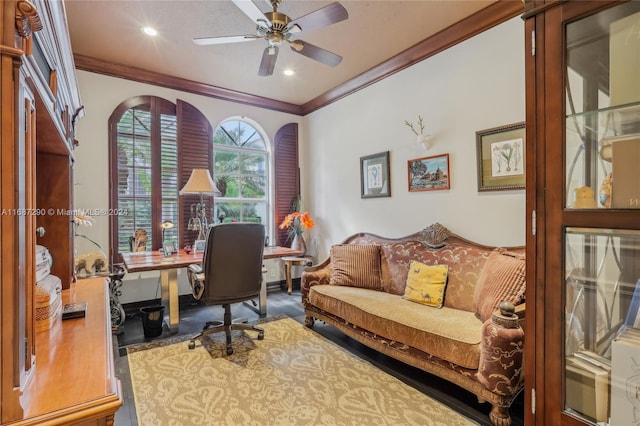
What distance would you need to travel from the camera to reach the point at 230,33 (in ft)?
10.1

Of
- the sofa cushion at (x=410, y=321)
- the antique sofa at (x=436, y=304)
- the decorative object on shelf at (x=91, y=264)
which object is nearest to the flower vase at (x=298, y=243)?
the antique sofa at (x=436, y=304)

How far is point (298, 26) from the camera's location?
2.35m

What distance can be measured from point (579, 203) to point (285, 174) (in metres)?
4.24

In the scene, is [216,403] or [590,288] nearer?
[590,288]

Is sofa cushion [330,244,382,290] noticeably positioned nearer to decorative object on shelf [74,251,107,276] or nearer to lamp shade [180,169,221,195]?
lamp shade [180,169,221,195]

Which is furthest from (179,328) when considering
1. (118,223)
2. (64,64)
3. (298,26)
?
(298,26)

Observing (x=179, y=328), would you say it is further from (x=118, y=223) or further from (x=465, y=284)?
(x=465, y=284)

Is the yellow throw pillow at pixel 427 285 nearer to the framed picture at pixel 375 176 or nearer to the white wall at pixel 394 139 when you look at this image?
the white wall at pixel 394 139

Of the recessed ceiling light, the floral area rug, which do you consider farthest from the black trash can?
the recessed ceiling light

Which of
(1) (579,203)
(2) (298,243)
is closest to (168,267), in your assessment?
(2) (298,243)

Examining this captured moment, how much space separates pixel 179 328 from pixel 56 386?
8.61 ft

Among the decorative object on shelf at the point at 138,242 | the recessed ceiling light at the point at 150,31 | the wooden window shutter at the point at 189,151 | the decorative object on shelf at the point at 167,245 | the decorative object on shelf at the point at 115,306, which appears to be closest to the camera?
the recessed ceiling light at the point at 150,31

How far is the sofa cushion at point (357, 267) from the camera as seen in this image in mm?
3326

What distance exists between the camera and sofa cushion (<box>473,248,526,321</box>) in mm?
2092
